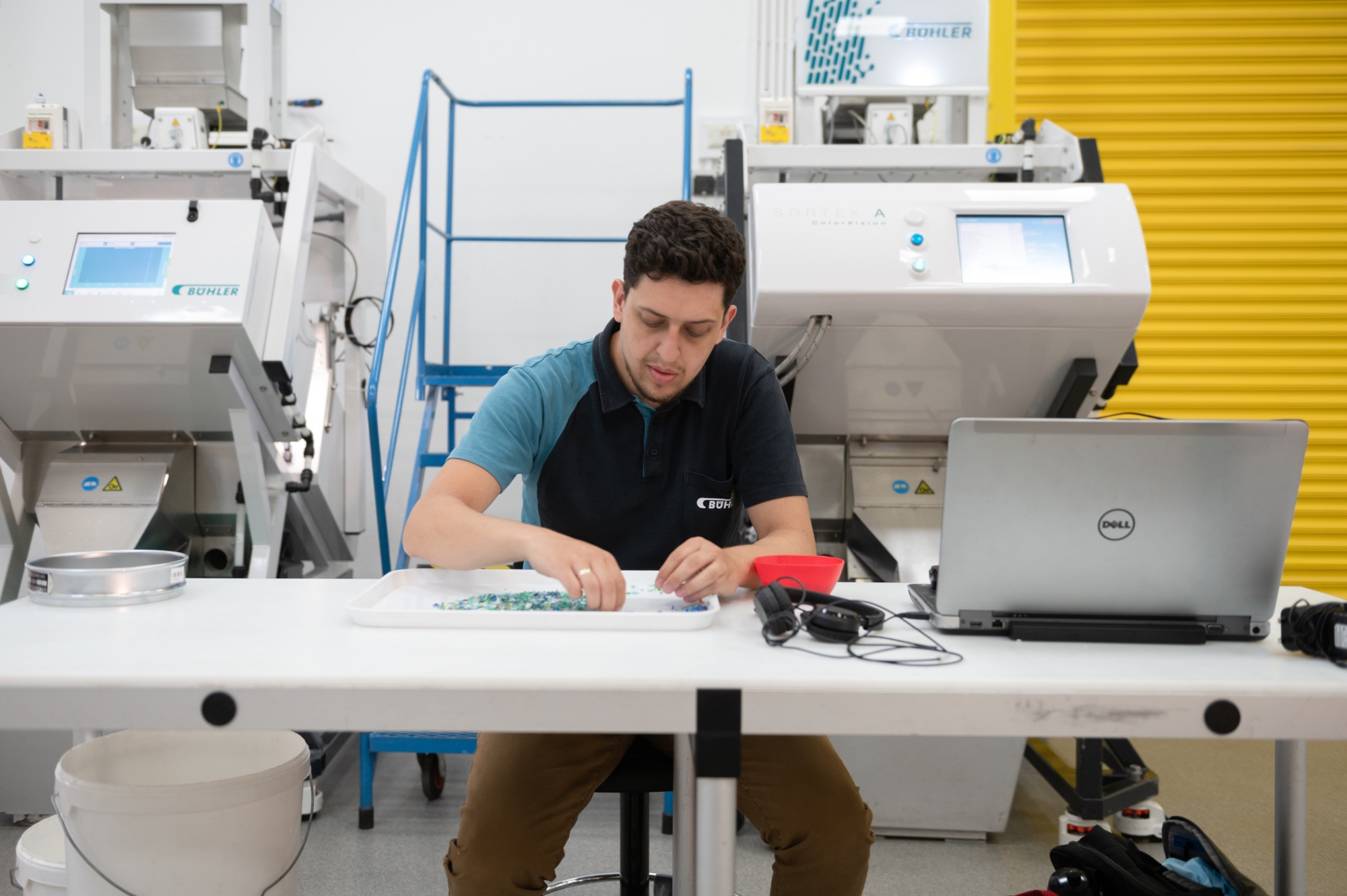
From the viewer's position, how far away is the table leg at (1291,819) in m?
1.13

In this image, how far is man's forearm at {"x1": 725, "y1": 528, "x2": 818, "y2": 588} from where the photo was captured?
51.5 inches

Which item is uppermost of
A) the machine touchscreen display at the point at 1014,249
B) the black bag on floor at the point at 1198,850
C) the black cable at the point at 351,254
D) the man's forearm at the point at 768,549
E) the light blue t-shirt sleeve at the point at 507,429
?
the black cable at the point at 351,254

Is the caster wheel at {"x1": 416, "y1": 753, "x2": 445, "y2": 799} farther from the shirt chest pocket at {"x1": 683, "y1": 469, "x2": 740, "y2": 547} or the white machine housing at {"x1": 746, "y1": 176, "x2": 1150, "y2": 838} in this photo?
the shirt chest pocket at {"x1": 683, "y1": 469, "x2": 740, "y2": 547}

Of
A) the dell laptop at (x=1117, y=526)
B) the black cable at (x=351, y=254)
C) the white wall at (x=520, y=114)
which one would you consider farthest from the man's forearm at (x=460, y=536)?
the white wall at (x=520, y=114)

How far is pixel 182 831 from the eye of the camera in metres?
1.17

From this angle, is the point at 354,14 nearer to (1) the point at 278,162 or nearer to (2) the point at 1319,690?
(1) the point at 278,162

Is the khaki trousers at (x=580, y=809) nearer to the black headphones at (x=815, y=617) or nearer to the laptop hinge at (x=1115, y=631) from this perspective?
the black headphones at (x=815, y=617)

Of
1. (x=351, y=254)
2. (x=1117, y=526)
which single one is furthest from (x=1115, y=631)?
(x=351, y=254)

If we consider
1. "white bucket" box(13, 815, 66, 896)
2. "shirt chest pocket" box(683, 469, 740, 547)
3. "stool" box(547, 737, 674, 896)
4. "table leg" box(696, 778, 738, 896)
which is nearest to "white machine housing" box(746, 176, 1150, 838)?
"shirt chest pocket" box(683, 469, 740, 547)

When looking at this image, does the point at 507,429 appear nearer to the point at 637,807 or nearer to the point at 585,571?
the point at 585,571

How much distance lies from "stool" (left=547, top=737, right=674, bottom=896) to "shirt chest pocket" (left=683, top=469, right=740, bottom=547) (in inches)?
15.6

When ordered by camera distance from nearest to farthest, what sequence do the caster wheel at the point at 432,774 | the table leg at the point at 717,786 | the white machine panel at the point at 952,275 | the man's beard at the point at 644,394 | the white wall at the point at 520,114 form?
the table leg at the point at 717,786 → the man's beard at the point at 644,394 → the white machine panel at the point at 952,275 → the caster wheel at the point at 432,774 → the white wall at the point at 520,114

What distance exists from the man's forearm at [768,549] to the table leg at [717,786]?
0.40m

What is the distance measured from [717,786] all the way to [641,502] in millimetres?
717
